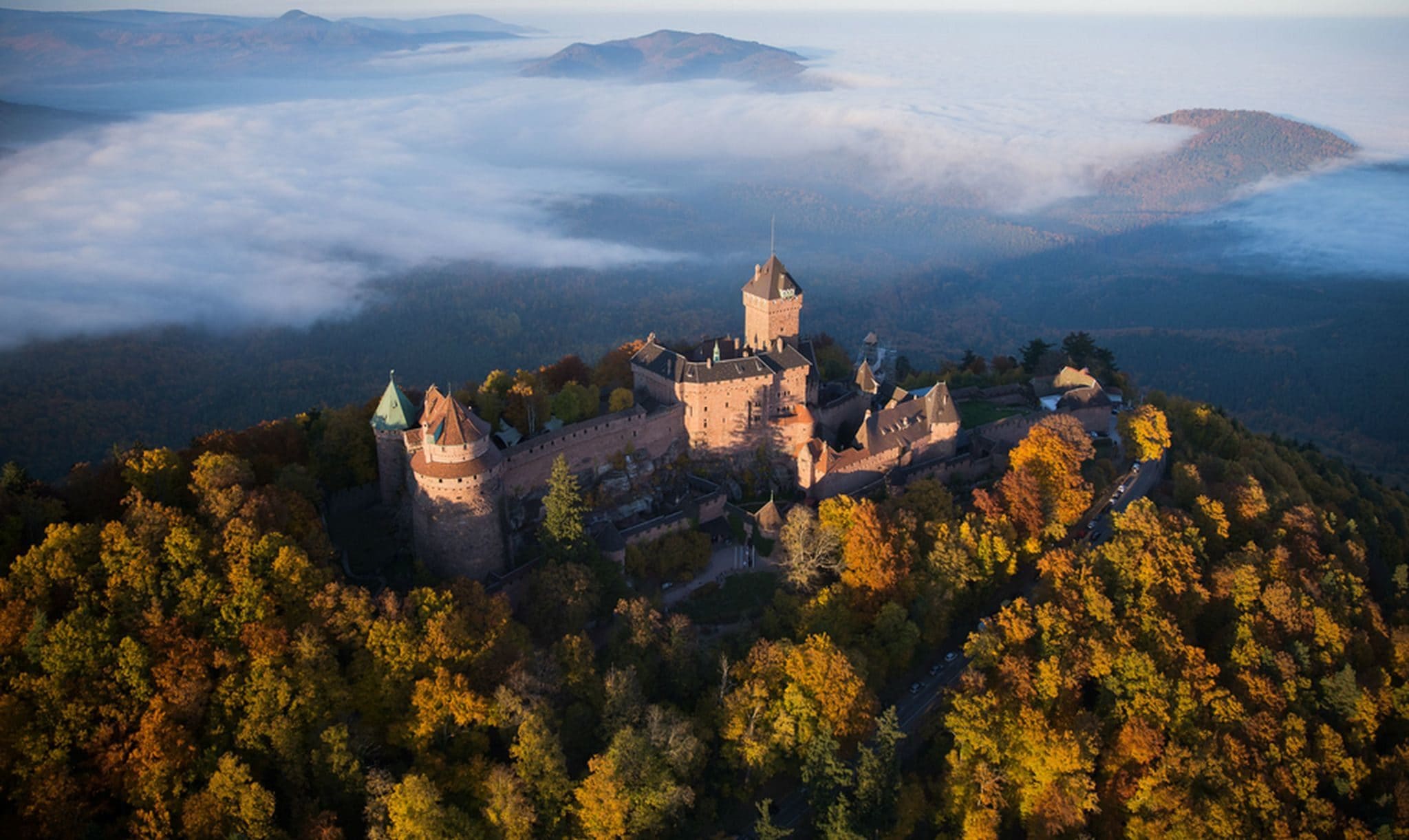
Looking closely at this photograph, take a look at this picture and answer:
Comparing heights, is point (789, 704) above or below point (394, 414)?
below

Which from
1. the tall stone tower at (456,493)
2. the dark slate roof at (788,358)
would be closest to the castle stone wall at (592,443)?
the tall stone tower at (456,493)

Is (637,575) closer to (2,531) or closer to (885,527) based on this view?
(885,527)

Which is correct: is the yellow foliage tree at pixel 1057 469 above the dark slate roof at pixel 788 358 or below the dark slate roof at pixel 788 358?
below

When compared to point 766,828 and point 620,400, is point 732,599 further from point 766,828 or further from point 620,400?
point 766,828

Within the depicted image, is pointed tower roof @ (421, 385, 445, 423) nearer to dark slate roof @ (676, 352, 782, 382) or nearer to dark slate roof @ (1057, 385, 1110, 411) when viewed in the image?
dark slate roof @ (676, 352, 782, 382)

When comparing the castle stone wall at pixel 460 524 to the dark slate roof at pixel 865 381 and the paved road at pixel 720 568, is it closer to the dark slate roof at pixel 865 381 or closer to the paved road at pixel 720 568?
the paved road at pixel 720 568

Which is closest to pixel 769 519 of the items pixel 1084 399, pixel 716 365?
pixel 716 365

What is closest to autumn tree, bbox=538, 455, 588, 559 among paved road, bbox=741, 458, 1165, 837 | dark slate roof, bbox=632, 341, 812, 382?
dark slate roof, bbox=632, 341, 812, 382
